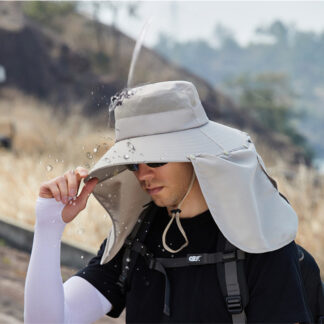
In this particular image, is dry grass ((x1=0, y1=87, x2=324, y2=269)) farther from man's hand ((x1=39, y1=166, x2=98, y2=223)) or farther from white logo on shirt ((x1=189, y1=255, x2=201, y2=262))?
white logo on shirt ((x1=189, y1=255, x2=201, y2=262))

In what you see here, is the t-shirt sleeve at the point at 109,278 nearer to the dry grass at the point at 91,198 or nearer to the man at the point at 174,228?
the man at the point at 174,228

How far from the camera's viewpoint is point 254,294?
216cm

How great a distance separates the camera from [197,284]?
2.28 meters

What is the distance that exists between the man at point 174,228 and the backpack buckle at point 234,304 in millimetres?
14

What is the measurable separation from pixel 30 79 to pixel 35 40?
2619 millimetres

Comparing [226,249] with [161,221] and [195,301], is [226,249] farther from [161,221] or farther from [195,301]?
[161,221]

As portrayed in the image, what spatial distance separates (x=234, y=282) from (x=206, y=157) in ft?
1.45

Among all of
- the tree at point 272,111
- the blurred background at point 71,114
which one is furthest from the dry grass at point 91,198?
the tree at point 272,111

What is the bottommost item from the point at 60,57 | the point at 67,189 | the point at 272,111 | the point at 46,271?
the point at 272,111

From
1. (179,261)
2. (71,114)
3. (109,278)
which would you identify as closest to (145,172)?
(179,261)

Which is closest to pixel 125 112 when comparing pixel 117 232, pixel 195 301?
pixel 117 232

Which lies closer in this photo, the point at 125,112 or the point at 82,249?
the point at 125,112

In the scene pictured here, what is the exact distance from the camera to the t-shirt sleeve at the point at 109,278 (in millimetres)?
2557

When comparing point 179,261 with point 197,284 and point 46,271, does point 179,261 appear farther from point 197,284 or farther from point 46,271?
point 46,271
